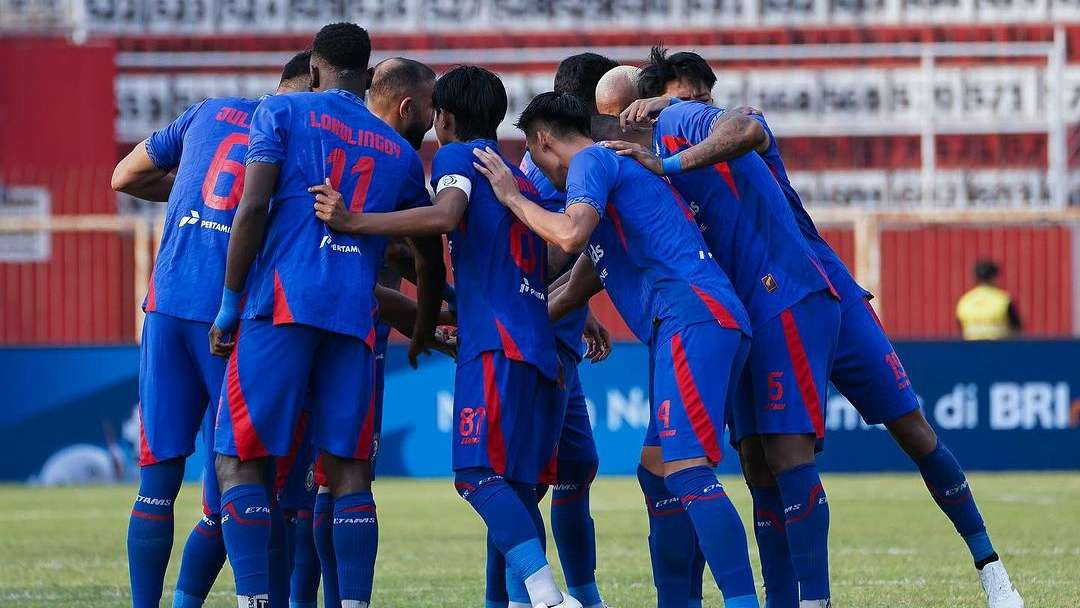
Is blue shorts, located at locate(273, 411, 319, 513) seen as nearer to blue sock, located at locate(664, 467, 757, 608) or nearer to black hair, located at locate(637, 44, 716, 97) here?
blue sock, located at locate(664, 467, 757, 608)

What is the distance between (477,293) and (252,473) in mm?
1005

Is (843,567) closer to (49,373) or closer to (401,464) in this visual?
(401,464)

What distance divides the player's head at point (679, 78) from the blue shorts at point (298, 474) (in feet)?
6.03

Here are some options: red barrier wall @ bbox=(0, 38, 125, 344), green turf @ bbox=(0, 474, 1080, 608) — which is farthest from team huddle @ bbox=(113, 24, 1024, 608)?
red barrier wall @ bbox=(0, 38, 125, 344)

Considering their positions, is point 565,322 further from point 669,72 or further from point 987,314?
point 987,314

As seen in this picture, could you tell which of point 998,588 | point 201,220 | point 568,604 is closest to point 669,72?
point 201,220

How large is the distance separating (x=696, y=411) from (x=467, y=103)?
140 cm

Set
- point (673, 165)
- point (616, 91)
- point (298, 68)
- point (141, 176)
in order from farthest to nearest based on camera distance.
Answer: point (616, 91) < point (298, 68) < point (141, 176) < point (673, 165)

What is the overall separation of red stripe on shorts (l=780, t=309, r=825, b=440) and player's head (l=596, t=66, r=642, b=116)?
1238 mm

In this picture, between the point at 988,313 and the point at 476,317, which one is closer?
the point at 476,317

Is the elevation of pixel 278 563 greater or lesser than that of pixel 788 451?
lesser

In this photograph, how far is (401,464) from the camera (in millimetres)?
15898

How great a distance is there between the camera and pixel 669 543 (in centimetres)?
641

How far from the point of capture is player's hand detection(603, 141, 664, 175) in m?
6.24
